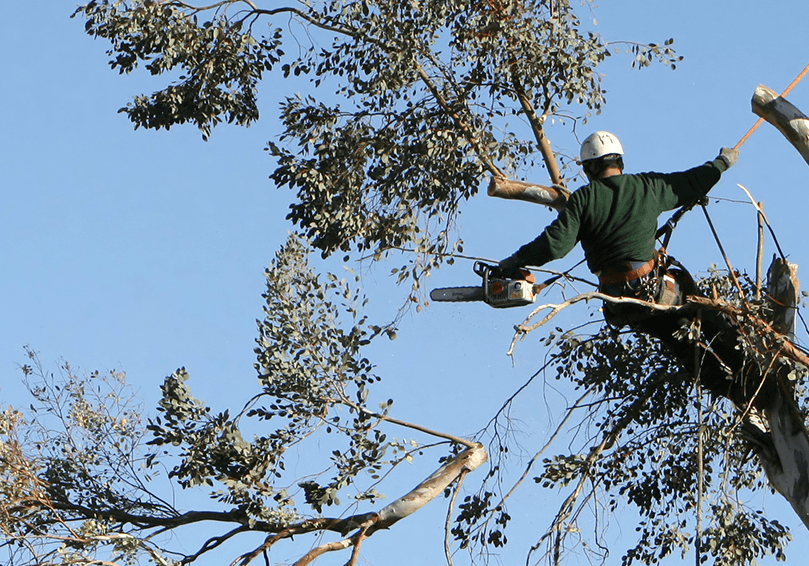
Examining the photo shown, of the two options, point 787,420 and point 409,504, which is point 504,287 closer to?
point 409,504

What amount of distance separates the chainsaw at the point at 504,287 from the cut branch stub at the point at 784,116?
1851 mm

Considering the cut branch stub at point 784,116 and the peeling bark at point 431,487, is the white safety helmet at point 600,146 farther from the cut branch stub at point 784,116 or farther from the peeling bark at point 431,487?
the peeling bark at point 431,487

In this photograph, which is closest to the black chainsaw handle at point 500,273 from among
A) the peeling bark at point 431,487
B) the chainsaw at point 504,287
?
the chainsaw at point 504,287

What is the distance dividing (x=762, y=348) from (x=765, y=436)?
44.5 inches

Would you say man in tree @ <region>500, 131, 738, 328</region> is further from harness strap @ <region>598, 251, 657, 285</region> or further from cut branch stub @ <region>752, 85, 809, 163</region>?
cut branch stub @ <region>752, 85, 809, 163</region>

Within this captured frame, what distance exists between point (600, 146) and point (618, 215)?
44 cm

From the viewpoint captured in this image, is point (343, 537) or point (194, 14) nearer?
point (343, 537)

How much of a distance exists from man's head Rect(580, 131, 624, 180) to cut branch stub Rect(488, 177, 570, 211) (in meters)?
0.69

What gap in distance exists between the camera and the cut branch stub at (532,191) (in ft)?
29.1

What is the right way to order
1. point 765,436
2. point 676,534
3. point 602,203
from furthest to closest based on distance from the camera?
point 676,534
point 765,436
point 602,203

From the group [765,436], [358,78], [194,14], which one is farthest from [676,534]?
[194,14]

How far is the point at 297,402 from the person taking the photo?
864 centimetres

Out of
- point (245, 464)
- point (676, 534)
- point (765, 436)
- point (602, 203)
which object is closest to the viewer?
point (602, 203)

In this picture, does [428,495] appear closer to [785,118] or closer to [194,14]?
[785,118]
